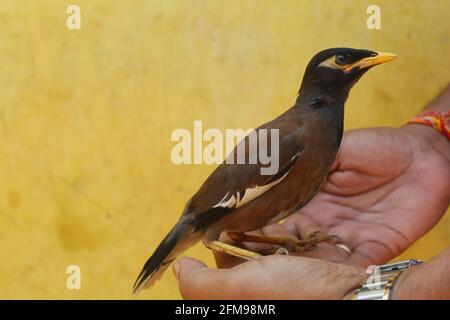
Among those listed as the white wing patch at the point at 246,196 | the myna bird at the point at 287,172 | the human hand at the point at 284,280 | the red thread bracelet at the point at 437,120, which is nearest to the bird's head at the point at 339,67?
the myna bird at the point at 287,172

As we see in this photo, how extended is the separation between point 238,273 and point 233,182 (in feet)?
0.74

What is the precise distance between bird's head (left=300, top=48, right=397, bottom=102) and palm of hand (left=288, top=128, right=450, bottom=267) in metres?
0.47

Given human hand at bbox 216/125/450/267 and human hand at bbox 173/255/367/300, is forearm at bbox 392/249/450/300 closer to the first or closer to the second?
human hand at bbox 173/255/367/300

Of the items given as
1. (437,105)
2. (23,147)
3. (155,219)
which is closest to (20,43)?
(23,147)

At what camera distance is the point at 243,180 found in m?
1.52

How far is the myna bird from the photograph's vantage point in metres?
1.48

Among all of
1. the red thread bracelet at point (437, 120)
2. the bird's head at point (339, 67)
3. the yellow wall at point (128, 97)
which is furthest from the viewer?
the red thread bracelet at point (437, 120)

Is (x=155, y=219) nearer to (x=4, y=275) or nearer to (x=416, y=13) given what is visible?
(x=4, y=275)

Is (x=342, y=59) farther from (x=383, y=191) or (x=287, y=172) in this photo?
(x=383, y=191)

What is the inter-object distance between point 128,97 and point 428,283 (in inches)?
42.0

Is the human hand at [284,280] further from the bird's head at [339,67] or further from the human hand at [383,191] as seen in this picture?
the human hand at [383,191]

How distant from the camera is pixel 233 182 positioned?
1.53 m

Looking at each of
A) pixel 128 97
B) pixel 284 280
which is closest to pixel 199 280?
pixel 284 280

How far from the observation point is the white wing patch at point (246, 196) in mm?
1496
